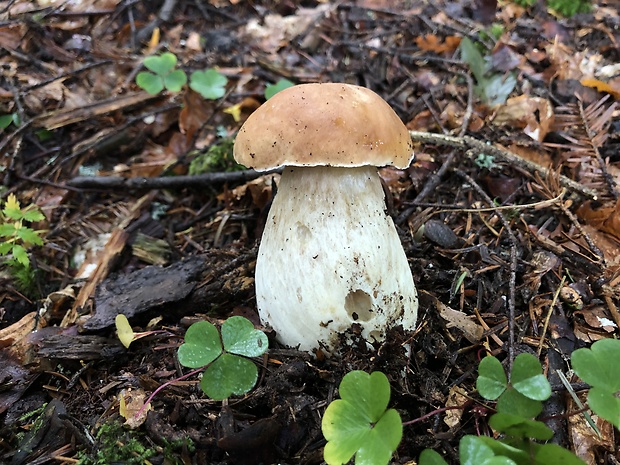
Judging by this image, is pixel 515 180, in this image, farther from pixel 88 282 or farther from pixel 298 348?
pixel 88 282

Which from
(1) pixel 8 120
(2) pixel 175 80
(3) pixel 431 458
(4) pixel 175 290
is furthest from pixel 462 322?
(1) pixel 8 120

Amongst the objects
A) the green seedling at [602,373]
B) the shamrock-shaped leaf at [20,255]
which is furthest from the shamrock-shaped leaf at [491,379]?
the shamrock-shaped leaf at [20,255]

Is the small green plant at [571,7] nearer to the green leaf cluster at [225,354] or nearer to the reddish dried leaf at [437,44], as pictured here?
the reddish dried leaf at [437,44]

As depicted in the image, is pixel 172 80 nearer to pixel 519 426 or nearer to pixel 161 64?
pixel 161 64

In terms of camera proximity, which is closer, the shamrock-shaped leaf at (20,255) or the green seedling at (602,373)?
the green seedling at (602,373)

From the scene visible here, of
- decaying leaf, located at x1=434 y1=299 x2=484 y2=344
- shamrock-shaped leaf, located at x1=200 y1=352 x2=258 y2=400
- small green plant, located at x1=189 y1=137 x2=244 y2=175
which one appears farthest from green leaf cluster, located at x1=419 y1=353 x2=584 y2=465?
small green plant, located at x1=189 y1=137 x2=244 y2=175

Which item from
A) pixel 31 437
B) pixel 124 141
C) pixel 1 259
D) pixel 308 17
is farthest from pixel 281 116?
pixel 308 17

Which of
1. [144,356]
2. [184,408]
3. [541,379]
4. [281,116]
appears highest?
[281,116]
